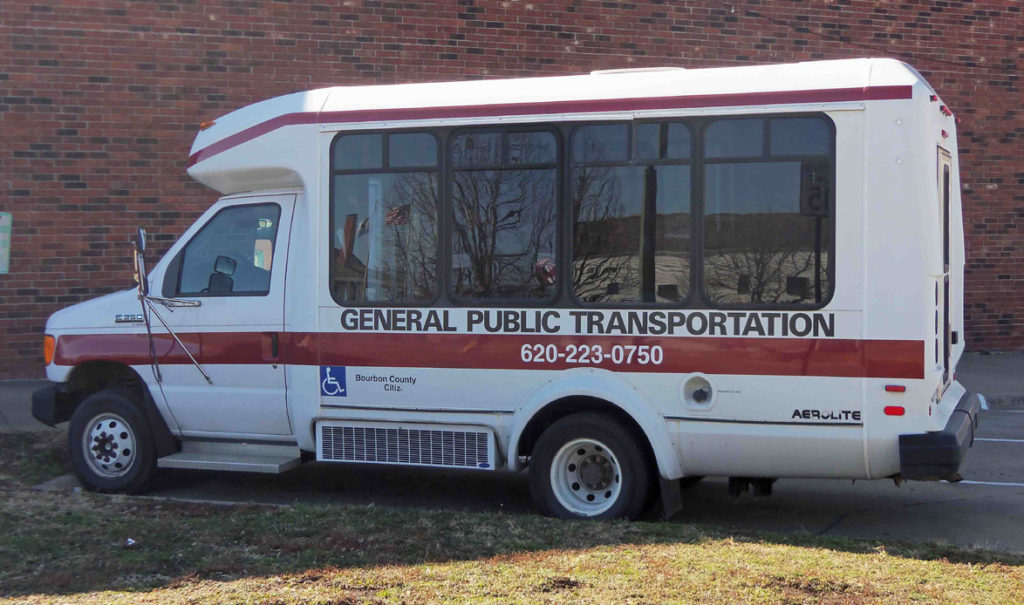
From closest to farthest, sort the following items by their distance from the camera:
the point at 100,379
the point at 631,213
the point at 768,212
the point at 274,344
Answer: the point at 768,212, the point at 631,213, the point at 274,344, the point at 100,379

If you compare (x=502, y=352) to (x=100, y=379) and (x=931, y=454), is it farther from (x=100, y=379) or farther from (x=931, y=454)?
(x=100, y=379)

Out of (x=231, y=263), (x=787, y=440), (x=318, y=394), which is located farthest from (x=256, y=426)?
(x=787, y=440)

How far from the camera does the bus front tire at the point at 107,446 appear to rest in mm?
7570

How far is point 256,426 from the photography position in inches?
289

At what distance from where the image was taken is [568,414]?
6574 mm

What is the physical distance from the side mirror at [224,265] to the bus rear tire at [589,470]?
251 cm

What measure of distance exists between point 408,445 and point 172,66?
6.93 meters

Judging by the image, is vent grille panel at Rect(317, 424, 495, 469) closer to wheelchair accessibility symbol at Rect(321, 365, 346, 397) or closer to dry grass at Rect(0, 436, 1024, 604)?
wheelchair accessibility symbol at Rect(321, 365, 346, 397)

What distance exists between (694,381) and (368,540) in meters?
2.06

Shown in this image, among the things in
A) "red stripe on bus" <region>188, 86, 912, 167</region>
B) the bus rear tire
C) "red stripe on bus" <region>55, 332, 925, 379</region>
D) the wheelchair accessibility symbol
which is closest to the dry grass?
the bus rear tire

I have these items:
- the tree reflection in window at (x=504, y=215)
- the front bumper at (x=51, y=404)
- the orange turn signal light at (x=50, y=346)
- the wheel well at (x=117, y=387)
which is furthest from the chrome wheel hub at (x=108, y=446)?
the tree reflection in window at (x=504, y=215)

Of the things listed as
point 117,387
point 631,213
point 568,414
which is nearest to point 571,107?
point 631,213

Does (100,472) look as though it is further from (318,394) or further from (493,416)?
(493,416)

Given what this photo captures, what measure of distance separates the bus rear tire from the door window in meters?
2.26
